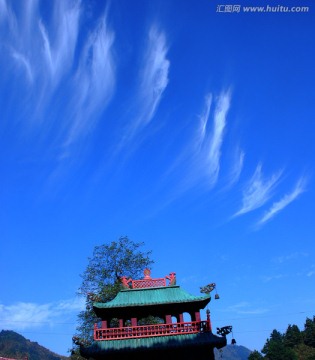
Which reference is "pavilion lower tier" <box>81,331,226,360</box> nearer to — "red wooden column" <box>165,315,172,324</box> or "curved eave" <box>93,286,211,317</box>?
"red wooden column" <box>165,315,172,324</box>

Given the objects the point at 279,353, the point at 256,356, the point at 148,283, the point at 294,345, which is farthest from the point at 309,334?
the point at 148,283

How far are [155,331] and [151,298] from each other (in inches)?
99.5

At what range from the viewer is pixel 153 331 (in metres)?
23.0

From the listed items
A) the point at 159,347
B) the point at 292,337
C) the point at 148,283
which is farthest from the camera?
the point at 292,337

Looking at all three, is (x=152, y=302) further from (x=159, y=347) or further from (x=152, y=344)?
(x=159, y=347)

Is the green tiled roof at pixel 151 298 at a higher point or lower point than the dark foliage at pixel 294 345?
lower

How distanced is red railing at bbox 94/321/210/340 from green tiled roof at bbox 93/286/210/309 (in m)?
1.51

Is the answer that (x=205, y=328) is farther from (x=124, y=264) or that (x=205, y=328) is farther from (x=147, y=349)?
(x=124, y=264)

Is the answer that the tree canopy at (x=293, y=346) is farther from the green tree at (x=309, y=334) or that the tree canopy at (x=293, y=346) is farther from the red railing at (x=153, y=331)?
the red railing at (x=153, y=331)

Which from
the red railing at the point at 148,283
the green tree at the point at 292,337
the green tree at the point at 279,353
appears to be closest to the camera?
the red railing at the point at 148,283

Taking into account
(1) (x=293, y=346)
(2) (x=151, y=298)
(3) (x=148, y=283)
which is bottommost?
(2) (x=151, y=298)

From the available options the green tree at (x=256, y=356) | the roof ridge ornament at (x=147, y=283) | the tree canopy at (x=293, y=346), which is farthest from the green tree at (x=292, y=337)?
the roof ridge ornament at (x=147, y=283)

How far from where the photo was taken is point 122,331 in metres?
23.2

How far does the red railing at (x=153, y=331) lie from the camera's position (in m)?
22.9
